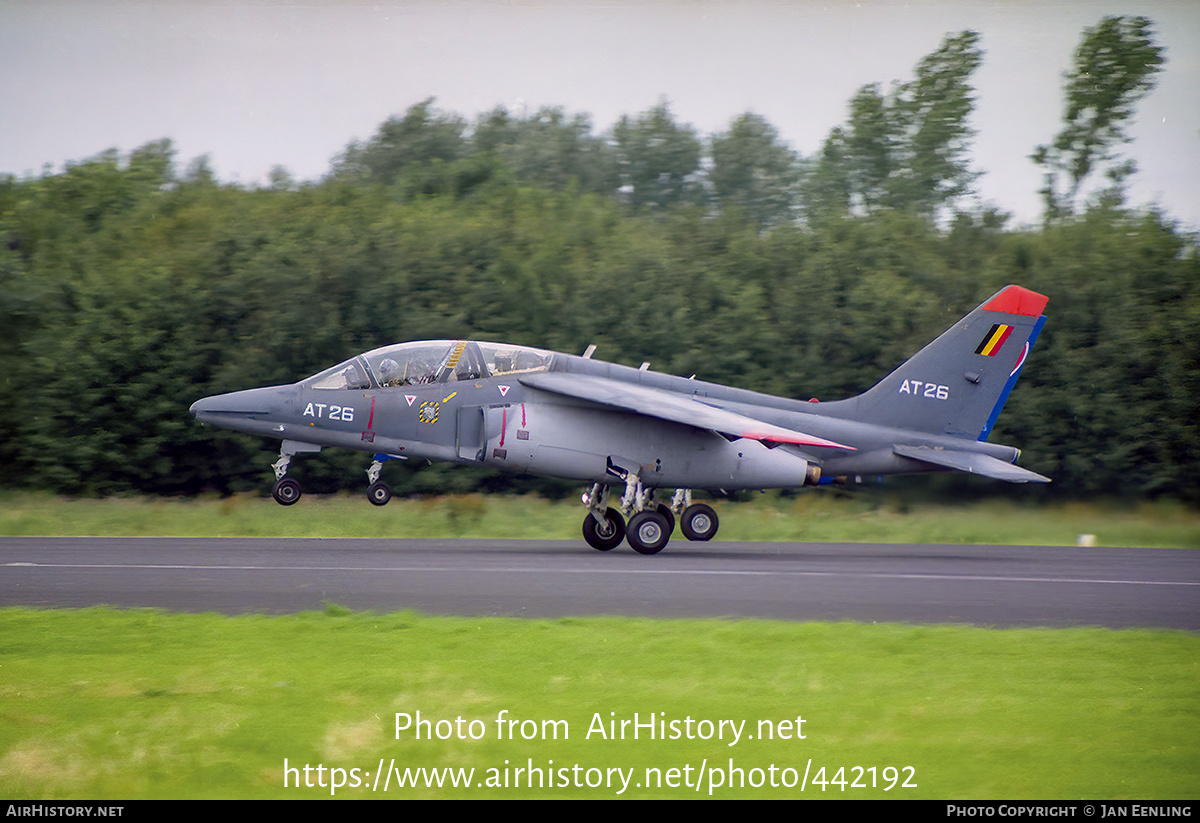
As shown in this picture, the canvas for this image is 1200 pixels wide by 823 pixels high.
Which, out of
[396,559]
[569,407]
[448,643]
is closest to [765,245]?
[569,407]

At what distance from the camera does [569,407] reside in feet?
52.6

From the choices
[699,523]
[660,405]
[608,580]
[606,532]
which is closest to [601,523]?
[606,532]

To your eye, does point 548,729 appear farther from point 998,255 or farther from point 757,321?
point 998,255

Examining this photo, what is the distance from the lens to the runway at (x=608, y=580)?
1059cm

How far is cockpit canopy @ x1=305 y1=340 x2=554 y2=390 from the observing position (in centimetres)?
1625

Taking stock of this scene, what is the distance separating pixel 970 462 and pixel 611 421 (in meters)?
5.28

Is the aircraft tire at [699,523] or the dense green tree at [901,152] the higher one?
the dense green tree at [901,152]

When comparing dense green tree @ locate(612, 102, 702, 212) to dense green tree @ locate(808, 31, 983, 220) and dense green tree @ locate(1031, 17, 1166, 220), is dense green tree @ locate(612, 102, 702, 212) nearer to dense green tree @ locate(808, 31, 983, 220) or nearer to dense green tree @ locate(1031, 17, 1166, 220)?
dense green tree @ locate(808, 31, 983, 220)

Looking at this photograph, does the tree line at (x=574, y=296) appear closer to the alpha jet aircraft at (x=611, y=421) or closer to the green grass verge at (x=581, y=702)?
the alpha jet aircraft at (x=611, y=421)

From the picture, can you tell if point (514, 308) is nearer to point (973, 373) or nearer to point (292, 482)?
point (292, 482)

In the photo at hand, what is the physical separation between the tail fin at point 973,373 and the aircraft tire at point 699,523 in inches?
120

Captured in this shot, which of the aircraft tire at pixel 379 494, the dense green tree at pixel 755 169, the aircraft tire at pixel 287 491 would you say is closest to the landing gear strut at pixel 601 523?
the aircraft tire at pixel 379 494

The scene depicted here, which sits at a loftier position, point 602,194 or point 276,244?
point 602,194

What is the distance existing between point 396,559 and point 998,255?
59.8ft
